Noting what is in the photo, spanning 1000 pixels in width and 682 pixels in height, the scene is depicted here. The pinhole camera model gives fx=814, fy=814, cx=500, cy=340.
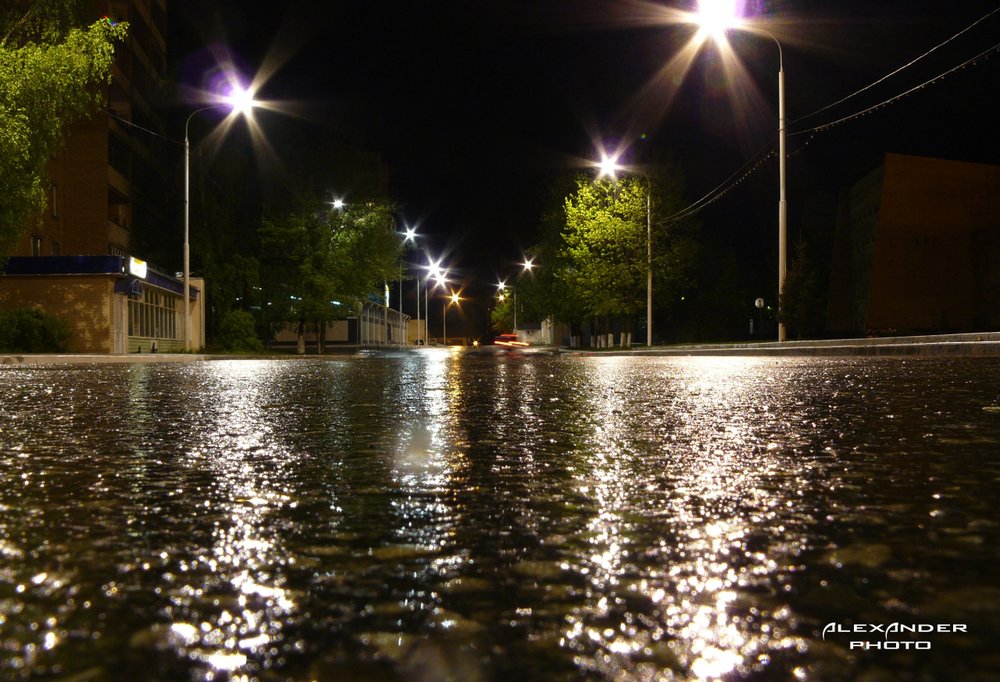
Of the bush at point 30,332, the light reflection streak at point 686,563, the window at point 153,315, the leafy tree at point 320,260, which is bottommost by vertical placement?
the light reflection streak at point 686,563

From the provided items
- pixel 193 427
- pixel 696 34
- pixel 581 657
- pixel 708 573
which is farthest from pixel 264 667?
pixel 696 34

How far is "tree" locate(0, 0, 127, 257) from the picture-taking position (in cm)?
2230

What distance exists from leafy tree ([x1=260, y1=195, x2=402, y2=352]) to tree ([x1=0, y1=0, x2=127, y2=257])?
2288cm

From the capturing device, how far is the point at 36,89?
74.9ft

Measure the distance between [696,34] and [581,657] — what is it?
30535 millimetres

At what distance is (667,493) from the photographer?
90.0 inches

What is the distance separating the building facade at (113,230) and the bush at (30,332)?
393cm

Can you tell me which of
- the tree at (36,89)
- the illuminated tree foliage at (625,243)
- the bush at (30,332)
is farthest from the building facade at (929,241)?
the tree at (36,89)

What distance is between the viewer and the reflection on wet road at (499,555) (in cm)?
107

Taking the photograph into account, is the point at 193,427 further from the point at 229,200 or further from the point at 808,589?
the point at 229,200

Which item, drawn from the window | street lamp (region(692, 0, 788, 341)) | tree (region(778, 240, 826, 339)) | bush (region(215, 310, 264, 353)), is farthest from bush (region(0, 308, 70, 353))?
tree (region(778, 240, 826, 339))

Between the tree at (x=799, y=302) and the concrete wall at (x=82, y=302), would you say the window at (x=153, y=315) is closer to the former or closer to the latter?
the concrete wall at (x=82, y=302)

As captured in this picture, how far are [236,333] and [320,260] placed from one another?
8.67m

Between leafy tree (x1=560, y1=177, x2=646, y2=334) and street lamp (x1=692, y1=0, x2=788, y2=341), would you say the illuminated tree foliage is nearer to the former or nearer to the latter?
leafy tree (x1=560, y1=177, x2=646, y2=334)
